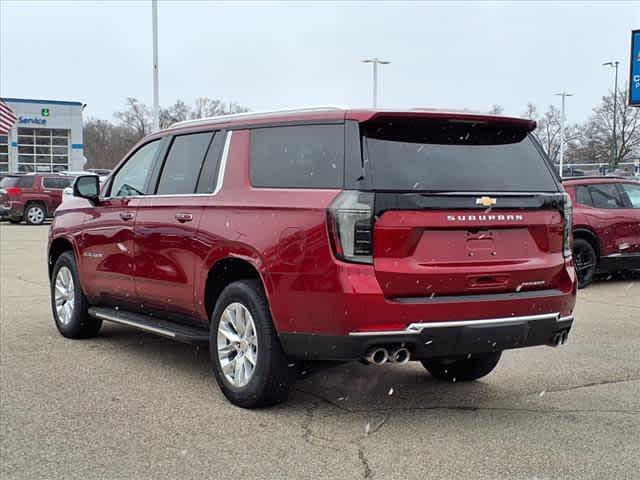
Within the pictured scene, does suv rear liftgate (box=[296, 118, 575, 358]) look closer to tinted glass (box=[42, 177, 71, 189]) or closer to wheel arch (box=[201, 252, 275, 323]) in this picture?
wheel arch (box=[201, 252, 275, 323])

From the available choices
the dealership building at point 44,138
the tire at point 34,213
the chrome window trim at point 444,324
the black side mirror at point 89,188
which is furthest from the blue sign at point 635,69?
the dealership building at point 44,138

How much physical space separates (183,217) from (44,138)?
57421 millimetres

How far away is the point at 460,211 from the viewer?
15.2 feet

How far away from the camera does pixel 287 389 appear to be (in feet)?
16.6

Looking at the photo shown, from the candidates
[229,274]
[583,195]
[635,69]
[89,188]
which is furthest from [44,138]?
[229,274]

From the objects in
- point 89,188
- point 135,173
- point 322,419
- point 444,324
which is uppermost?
point 135,173

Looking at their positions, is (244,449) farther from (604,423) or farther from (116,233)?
(116,233)

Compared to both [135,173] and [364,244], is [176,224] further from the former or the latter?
[364,244]

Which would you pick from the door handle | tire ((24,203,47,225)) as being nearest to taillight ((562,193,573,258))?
the door handle

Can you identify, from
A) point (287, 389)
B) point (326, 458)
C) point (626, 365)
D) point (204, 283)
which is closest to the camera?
point (326, 458)

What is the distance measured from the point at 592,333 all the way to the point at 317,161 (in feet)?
14.0

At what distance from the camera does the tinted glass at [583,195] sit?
447 inches

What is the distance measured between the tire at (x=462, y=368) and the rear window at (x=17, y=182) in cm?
2299

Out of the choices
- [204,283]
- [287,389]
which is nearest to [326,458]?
[287,389]
